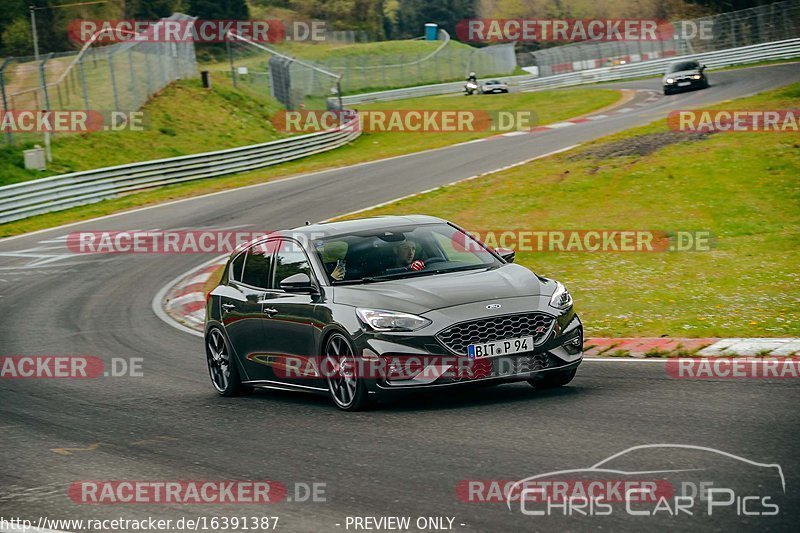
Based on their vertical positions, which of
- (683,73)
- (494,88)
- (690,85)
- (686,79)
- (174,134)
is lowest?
(494,88)

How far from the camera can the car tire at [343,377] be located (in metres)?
9.04

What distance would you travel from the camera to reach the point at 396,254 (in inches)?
392

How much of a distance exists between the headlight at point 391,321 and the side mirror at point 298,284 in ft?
2.73

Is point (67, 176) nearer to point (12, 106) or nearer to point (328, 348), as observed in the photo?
point (12, 106)

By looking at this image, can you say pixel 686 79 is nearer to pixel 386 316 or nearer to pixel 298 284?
pixel 298 284

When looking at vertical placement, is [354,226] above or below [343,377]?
above

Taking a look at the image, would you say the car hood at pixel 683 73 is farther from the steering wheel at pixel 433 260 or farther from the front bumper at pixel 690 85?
the steering wheel at pixel 433 260

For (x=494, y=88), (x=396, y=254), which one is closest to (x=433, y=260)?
(x=396, y=254)

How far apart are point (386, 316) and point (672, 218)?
1216 centimetres

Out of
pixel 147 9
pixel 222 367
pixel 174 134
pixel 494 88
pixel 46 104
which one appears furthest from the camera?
pixel 147 9

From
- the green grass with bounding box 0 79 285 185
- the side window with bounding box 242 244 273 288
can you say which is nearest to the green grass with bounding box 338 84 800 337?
the side window with bounding box 242 244 273 288

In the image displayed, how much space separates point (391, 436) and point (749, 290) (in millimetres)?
7973

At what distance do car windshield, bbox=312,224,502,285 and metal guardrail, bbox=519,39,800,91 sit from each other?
179 feet

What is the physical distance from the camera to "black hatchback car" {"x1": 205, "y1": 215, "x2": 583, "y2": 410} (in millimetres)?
8797
